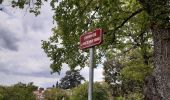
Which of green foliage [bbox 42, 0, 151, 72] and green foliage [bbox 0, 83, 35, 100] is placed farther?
green foliage [bbox 0, 83, 35, 100]

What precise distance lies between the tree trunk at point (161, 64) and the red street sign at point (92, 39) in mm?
7828

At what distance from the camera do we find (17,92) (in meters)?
98.2

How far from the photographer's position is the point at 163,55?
666 inches

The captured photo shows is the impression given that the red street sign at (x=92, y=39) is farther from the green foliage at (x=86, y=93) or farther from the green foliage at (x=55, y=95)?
the green foliage at (x=55, y=95)

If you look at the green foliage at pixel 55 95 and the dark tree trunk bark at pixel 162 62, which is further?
the green foliage at pixel 55 95

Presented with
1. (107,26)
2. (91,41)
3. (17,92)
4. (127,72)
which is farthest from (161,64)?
(17,92)

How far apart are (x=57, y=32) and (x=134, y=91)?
84.7 ft

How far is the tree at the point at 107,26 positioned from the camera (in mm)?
16656

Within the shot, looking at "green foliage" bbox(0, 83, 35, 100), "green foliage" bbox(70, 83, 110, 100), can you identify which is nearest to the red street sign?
"green foliage" bbox(0, 83, 35, 100)

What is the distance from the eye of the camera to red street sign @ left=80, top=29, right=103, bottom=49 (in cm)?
905

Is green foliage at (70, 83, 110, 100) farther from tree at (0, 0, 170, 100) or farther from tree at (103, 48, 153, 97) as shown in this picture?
tree at (0, 0, 170, 100)

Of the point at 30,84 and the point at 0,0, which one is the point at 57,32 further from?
the point at 30,84

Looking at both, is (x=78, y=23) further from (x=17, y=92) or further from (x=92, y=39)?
(x=17, y=92)

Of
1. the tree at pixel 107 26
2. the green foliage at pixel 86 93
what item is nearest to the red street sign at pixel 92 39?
the tree at pixel 107 26
